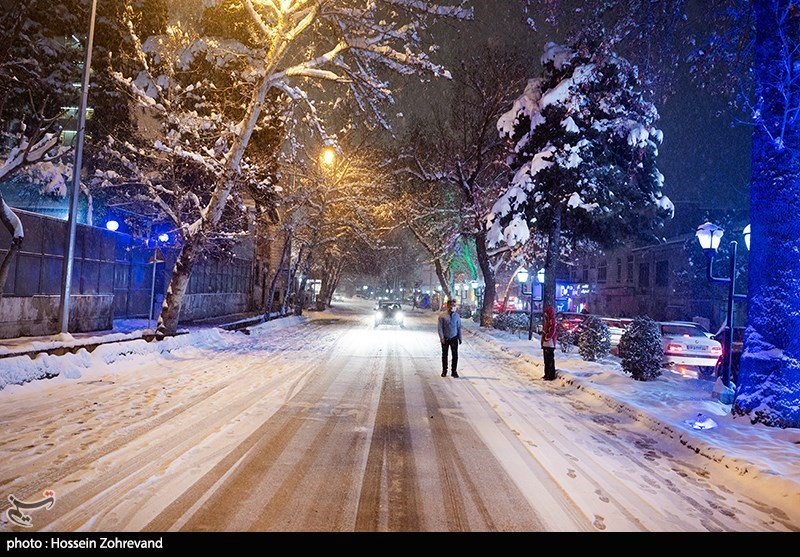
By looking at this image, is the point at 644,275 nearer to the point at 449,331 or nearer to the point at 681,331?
the point at 681,331

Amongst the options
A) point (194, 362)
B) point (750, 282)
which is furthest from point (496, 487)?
point (194, 362)

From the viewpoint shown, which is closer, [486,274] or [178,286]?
[178,286]

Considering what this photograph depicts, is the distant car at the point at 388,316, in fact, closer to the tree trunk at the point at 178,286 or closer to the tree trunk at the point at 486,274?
the tree trunk at the point at 486,274

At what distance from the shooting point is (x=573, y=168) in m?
19.6

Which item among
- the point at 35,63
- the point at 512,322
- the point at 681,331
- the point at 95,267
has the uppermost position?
A: the point at 35,63

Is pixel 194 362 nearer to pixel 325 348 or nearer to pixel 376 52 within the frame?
pixel 325 348

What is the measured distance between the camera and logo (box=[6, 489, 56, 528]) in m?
4.06

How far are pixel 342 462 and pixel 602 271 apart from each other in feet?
183

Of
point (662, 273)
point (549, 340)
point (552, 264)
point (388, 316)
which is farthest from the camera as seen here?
point (662, 273)

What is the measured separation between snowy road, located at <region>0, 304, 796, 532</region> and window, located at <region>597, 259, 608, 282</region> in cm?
4842

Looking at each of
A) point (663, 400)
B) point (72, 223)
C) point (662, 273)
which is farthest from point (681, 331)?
point (662, 273)

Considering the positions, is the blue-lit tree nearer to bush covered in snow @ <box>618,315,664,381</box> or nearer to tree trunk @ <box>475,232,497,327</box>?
bush covered in snow @ <box>618,315,664,381</box>

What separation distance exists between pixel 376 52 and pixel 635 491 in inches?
545

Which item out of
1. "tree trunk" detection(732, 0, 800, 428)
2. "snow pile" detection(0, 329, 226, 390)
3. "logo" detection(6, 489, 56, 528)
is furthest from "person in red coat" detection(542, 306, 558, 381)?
"logo" detection(6, 489, 56, 528)
